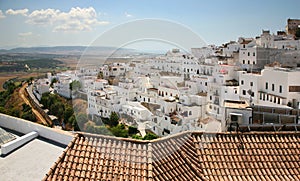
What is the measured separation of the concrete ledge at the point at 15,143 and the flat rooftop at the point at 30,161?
0.04 metres

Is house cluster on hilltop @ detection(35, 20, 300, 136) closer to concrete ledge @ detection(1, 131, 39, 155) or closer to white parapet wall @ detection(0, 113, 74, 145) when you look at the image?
white parapet wall @ detection(0, 113, 74, 145)

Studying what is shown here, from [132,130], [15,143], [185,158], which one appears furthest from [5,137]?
[132,130]

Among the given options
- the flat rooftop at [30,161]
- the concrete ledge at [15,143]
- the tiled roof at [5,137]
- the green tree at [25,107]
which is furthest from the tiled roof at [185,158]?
the green tree at [25,107]

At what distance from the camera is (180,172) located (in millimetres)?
1963

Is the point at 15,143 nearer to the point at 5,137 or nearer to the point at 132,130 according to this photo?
the point at 5,137

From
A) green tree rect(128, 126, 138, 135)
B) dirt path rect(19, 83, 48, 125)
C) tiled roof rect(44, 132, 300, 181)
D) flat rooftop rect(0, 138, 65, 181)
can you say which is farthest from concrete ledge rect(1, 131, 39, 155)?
dirt path rect(19, 83, 48, 125)

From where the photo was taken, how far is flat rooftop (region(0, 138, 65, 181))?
2.23m

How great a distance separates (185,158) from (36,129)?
6.21 ft

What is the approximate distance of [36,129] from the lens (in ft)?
9.81

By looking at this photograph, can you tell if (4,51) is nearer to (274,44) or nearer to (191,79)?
(191,79)

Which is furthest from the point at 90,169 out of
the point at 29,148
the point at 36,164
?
the point at 29,148

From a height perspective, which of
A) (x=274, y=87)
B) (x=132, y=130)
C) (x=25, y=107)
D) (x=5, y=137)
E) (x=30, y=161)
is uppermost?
(x=5, y=137)

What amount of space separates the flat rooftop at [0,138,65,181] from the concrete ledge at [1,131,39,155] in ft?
0.14

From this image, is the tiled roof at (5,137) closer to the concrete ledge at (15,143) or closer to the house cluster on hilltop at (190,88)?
the concrete ledge at (15,143)
